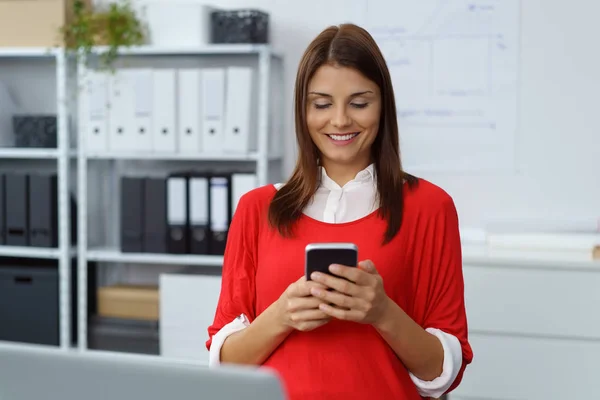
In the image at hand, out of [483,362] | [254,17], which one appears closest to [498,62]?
[254,17]

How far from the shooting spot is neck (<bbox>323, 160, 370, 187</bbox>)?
1502mm

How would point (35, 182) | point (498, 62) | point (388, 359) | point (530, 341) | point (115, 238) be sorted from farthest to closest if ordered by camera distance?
point (115, 238) → point (35, 182) → point (498, 62) → point (530, 341) → point (388, 359)

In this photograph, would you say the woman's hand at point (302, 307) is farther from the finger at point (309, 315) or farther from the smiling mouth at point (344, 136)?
the smiling mouth at point (344, 136)

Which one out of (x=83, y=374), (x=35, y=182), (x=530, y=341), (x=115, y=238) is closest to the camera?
→ (x=83, y=374)

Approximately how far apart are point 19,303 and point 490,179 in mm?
2154

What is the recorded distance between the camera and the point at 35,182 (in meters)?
3.38

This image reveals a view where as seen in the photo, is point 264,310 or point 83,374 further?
point 264,310

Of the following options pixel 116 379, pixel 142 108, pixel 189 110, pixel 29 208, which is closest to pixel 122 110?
pixel 142 108

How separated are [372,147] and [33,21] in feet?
7.88

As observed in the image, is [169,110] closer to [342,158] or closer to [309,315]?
[342,158]

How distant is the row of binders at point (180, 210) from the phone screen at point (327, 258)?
191 centimetres

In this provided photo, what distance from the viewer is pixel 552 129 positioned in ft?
10.3

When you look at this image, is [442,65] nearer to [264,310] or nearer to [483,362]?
[483,362]

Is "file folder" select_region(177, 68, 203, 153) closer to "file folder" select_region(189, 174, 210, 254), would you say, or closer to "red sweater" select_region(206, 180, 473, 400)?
"file folder" select_region(189, 174, 210, 254)
